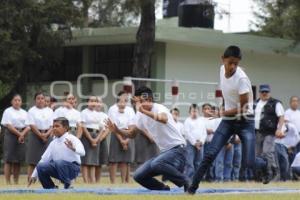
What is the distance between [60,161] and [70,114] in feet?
15.3

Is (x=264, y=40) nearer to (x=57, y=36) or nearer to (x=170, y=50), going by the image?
(x=170, y=50)

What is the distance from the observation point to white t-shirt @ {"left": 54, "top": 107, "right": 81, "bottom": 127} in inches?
740

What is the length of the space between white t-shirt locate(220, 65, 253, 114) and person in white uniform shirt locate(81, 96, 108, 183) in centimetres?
696

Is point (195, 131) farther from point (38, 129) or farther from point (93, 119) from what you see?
point (38, 129)

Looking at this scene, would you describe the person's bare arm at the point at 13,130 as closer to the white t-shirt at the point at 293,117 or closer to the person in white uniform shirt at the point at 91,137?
the person in white uniform shirt at the point at 91,137

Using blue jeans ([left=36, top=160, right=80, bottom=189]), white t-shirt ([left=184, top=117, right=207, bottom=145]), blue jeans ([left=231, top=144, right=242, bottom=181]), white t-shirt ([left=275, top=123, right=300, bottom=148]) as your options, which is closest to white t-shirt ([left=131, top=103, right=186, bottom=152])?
blue jeans ([left=36, top=160, right=80, bottom=189])

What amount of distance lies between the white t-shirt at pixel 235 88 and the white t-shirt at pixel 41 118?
7125 millimetres

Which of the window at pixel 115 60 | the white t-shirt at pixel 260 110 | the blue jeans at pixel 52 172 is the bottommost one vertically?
the blue jeans at pixel 52 172

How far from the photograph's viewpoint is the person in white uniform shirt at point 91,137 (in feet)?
62.2

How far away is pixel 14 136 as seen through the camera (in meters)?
19.1

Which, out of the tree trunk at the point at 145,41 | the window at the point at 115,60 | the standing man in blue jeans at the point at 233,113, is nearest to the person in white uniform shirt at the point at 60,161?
the standing man in blue jeans at the point at 233,113

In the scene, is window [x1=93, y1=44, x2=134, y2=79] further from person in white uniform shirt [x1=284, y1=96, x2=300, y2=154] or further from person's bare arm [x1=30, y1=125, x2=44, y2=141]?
person's bare arm [x1=30, y1=125, x2=44, y2=141]

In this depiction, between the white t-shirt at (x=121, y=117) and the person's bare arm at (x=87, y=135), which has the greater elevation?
the white t-shirt at (x=121, y=117)

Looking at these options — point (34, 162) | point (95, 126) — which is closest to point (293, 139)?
point (95, 126)
